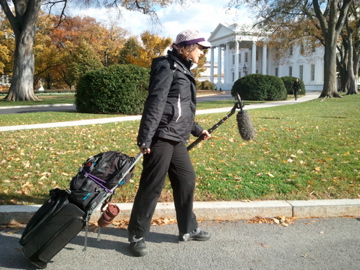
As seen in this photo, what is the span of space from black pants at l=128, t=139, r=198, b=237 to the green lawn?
1.07m

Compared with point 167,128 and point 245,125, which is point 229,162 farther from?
point 167,128

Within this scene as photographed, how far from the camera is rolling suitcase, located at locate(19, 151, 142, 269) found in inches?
119

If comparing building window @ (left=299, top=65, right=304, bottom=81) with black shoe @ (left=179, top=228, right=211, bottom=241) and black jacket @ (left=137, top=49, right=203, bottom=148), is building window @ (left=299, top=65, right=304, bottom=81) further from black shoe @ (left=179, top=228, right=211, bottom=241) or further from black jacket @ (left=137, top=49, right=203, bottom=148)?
black jacket @ (left=137, top=49, right=203, bottom=148)

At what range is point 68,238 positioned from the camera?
3.10m

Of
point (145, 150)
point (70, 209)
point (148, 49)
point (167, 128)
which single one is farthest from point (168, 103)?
point (148, 49)

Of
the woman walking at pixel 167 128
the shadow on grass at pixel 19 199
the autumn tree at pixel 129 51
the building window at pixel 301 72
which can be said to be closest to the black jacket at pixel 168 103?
the woman walking at pixel 167 128

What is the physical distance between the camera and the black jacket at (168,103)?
3170 millimetres

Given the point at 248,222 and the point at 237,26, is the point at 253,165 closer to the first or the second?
the point at 248,222

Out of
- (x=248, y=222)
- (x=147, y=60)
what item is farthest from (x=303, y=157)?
(x=147, y=60)

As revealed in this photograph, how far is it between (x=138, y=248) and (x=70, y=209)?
0.70 meters

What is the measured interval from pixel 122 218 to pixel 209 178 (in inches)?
62.6

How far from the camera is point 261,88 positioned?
26875 millimetres

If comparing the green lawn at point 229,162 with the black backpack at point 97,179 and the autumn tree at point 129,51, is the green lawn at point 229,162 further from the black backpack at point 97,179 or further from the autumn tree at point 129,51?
the autumn tree at point 129,51

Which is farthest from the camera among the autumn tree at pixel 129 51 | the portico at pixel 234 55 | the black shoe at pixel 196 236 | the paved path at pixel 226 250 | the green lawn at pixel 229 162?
the portico at pixel 234 55
